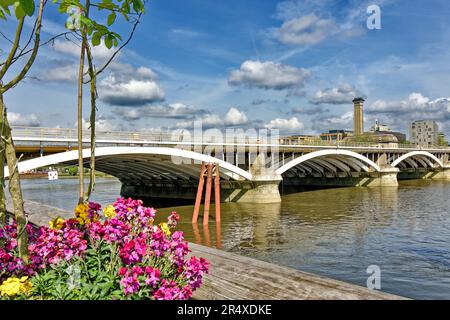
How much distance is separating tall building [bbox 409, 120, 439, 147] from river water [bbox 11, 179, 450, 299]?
159 meters

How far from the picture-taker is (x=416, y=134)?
182875 millimetres

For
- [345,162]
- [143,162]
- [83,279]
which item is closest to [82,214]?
[83,279]

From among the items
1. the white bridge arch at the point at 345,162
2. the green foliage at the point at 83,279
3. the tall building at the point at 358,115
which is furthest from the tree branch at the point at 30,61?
the tall building at the point at 358,115

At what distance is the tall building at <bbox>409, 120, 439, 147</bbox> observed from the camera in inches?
6772

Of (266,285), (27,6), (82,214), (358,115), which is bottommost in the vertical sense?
(266,285)

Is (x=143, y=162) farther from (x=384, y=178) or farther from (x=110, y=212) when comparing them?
(x=384, y=178)

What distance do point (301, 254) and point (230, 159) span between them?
18602mm

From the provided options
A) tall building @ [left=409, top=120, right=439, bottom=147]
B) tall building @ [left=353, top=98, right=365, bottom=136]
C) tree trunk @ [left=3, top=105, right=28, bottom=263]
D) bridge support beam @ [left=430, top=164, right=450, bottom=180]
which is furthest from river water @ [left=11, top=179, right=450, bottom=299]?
tall building @ [left=409, top=120, right=439, bottom=147]

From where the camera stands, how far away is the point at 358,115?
534 ft

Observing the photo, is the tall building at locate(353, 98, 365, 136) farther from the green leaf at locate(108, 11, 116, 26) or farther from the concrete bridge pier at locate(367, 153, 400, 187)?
the green leaf at locate(108, 11, 116, 26)

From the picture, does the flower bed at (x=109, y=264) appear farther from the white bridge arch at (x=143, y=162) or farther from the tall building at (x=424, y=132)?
the tall building at (x=424, y=132)

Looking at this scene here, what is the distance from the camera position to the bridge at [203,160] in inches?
847

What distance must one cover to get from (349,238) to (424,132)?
18429 centimetres

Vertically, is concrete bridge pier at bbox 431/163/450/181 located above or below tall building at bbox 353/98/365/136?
below
